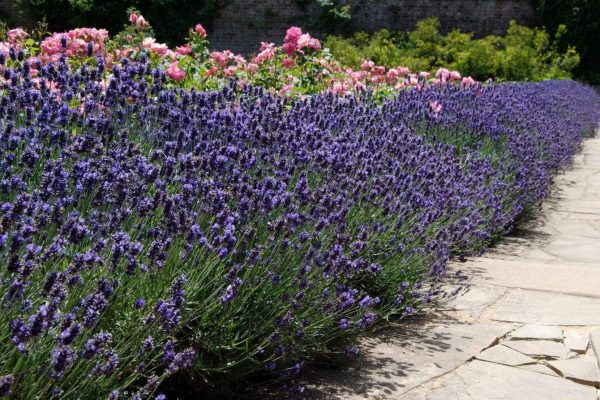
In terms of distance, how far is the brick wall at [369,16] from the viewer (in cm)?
2044

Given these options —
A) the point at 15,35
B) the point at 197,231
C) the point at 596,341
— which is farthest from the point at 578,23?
the point at 197,231

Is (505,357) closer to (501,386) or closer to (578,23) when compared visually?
(501,386)

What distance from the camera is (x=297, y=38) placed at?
24.0ft

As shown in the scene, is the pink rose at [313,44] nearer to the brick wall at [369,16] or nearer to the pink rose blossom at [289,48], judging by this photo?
the pink rose blossom at [289,48]

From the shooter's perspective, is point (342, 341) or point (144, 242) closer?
point (144, 242)

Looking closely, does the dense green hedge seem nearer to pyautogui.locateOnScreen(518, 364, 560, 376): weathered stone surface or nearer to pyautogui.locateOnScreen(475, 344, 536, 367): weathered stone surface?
pyautogui.locateOnScreen(475, 344, 536, 367): weathered stone surface

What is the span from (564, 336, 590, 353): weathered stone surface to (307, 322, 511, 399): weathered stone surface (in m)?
0.27

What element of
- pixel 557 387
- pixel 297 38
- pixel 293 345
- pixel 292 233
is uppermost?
pixel 297 38

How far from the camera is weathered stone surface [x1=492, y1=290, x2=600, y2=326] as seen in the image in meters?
3.56

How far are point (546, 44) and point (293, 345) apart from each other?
55.0ft

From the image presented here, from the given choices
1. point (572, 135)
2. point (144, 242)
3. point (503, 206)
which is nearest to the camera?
point (144, 242)

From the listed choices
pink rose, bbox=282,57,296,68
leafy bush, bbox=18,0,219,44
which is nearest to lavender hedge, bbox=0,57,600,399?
pink rose, bbox=282,57,296,68

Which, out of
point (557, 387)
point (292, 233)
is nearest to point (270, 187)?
point (292, 233)

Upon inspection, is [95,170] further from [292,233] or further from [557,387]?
[557,387]
